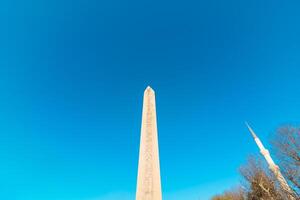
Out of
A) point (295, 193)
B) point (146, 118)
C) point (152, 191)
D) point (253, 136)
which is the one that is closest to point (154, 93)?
point (146, 118)

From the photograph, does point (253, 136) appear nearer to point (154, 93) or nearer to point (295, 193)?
point (295, 193)

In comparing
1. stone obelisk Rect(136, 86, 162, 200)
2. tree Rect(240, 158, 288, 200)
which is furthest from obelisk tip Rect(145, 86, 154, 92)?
tree Rect(240, 158, 288, 200)

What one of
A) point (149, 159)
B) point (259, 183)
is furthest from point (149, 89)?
point (259, 183)

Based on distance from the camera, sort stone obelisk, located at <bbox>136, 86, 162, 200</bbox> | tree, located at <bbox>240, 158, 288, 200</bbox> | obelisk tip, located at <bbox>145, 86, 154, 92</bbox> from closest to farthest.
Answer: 1. stone obelisk, located at <bbox>136, 86, 162, 200</bbox>
2. obelisk tip, located at <bbox>145, 86, 154, 92</bbox>
3. tree, located at <bbox>240, 158, 288, 200</bbox>

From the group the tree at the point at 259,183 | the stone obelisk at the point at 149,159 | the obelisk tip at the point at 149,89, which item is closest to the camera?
the stone obelisk at the point at 149,159

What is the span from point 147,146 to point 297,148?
1618 centimetres

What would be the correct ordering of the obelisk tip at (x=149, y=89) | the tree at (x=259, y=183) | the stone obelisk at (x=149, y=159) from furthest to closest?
the tree at (x=259, y=183)
the obelisk tip at (x=149, y=89)
the stone obelisk at (x=149, y=159)

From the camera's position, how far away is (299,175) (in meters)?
17.0

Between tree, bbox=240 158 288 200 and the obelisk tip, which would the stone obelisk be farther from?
tree, bbox=240 158 288 200

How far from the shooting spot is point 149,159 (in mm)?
8336

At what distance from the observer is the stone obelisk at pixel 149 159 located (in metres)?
7.40

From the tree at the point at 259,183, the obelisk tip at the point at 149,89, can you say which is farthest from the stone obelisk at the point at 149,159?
the tree at the point at 259,183

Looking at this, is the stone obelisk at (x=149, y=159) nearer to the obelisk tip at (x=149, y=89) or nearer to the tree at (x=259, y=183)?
the obelisk tip at (x=149, y=89)

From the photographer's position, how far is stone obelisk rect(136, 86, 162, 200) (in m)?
7.40
